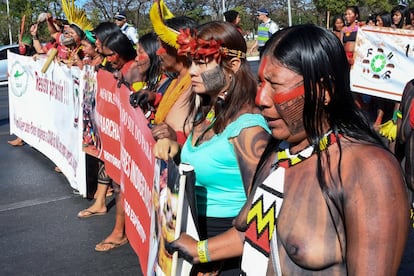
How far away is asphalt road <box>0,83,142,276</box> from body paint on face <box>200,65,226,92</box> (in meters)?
2.31

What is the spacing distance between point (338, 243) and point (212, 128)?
42.8 inches

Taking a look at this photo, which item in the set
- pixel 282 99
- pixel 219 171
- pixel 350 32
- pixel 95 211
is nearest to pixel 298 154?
pixel 282 99

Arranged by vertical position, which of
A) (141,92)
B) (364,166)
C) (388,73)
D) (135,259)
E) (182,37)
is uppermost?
(182,37)

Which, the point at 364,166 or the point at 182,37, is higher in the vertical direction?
the point at 182,37

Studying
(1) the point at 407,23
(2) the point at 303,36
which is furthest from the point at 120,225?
(1) the point at 407,23

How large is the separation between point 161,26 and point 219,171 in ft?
4.58

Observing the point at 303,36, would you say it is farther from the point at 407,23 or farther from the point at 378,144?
the point at 407,23

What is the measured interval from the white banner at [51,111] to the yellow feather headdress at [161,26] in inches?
107

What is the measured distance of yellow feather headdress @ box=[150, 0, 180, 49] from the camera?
3463 millimetres

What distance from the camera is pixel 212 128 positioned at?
2.55 metres

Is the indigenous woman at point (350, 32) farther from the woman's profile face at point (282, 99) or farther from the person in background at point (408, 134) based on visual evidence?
the woman's profile face at point (282, 99)

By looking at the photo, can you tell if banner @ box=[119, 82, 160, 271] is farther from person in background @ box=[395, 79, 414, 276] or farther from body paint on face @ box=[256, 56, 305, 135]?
person in background @ box=[395, 79, 414, 276]

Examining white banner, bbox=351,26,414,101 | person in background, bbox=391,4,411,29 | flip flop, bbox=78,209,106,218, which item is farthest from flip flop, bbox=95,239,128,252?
person in background, bbox=391,4,411,29

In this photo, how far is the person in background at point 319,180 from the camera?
1494mm
